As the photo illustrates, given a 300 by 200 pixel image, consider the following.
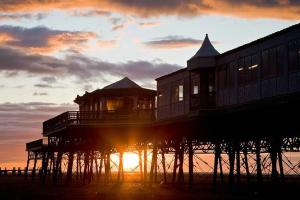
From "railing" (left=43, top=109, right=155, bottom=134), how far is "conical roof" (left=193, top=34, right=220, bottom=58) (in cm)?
1208

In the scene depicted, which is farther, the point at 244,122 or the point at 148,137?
the point at 148,137

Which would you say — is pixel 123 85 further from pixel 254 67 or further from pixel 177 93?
pixel 254 67

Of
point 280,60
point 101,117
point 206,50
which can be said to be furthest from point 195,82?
point 101,117

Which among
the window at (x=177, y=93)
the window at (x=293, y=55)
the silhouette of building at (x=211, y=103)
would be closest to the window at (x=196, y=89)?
the silhouette of building at (x=211, y=103)

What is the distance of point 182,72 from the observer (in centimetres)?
4262

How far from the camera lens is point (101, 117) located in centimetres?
5131

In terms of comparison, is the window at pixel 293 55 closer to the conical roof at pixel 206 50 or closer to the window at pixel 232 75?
the window at pixel 232 75

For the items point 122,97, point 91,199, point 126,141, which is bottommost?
point 91,199

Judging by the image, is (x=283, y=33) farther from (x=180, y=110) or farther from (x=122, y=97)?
(x=122, y=97)

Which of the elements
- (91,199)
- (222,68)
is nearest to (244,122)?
(222,68)

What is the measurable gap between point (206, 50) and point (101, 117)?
50.3 feet

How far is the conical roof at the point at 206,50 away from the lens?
3862 cm

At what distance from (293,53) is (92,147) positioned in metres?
34.2

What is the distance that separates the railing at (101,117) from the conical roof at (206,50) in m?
12.1
